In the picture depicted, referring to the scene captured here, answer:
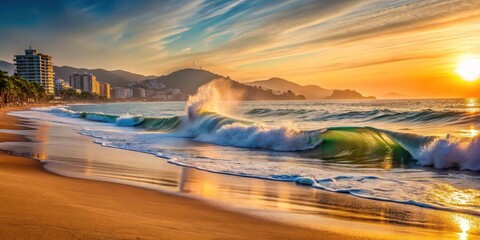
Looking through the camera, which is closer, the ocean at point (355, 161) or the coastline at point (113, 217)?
the coastline at point (113, 217)

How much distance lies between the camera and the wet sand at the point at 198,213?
4.23 m

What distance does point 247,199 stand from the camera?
713 cm

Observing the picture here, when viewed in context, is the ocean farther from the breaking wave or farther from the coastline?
the coastline

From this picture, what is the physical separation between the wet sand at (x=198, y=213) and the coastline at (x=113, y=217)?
0.4 inches

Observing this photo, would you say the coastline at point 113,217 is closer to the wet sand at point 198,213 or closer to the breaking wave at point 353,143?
the wet sand at point 198,213

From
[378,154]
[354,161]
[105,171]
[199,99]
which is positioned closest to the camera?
[105,171]

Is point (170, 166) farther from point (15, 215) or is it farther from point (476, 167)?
point (476, 167)

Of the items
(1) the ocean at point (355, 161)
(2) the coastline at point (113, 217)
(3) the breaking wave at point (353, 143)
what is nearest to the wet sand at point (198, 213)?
(2) the coastline at point (113, 217)

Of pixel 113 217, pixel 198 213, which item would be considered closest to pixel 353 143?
pixel 198 213

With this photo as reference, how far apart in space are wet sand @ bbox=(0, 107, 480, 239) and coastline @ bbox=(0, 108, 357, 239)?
0.03ft

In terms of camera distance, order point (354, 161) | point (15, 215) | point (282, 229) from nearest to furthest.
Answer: point (15, 215)
point (282, 229)
point (354, 161)

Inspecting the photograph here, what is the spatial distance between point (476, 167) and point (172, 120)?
25.4 m

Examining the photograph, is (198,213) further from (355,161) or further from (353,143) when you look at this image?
(353,143)

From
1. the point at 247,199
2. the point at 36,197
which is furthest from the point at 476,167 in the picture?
the point at 36,197
